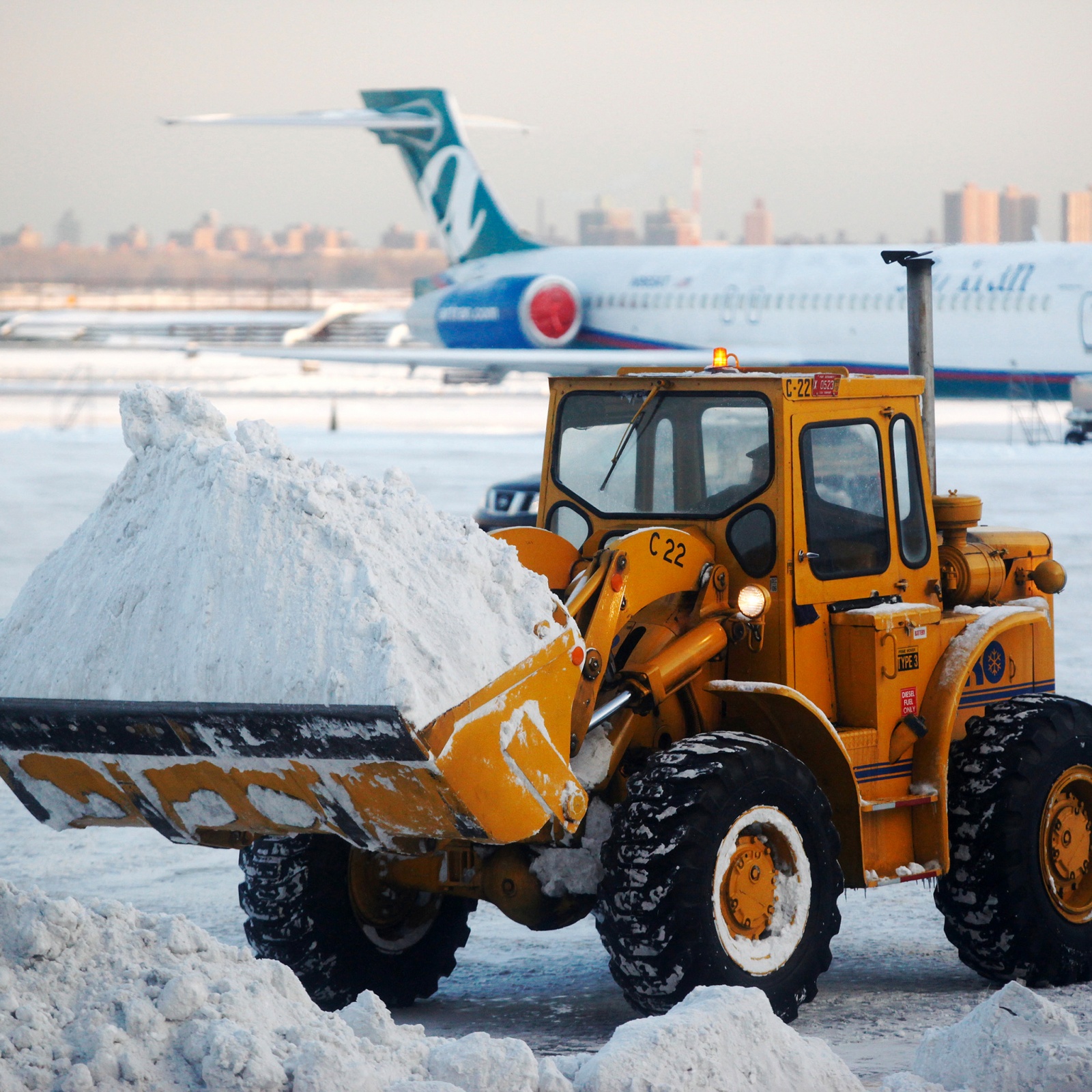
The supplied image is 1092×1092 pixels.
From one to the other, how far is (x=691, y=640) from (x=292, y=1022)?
1967mm

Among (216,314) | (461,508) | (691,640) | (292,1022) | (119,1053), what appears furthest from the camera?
(216,314)

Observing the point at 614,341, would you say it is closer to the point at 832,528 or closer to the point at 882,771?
the point at 832,528

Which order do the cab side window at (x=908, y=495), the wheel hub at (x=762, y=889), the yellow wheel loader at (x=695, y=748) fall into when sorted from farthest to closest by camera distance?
1. the cab side window at (x=908, y=495)
2. the wheel hub at (x=762, y=889)
3. the yellow wheel loader at (x=695, y=748)

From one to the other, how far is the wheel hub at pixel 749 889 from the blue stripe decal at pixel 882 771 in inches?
25.7

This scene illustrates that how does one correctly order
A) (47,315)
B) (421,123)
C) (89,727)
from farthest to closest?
(47,315), (421,123), (89,727)

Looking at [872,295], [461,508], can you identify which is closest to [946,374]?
[872,295]

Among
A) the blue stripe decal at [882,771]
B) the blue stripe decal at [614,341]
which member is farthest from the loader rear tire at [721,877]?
the blue stripe decal at [614,341]

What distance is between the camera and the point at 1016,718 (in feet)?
21.5

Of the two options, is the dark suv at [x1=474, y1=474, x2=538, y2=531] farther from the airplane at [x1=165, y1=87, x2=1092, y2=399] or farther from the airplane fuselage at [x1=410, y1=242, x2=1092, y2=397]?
the airplane fuselage at [x1=410, y1=242, x2=1092, y2=397]

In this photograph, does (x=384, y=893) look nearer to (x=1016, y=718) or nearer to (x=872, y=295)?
(x=1016, y=718)

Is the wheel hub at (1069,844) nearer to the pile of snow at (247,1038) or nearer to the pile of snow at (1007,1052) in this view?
the pile of snow at (1007,1052)

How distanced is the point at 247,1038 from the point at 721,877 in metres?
1.72

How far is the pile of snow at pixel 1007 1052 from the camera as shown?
15.0 ft

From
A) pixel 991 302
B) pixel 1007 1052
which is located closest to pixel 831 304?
pixel 991 302
